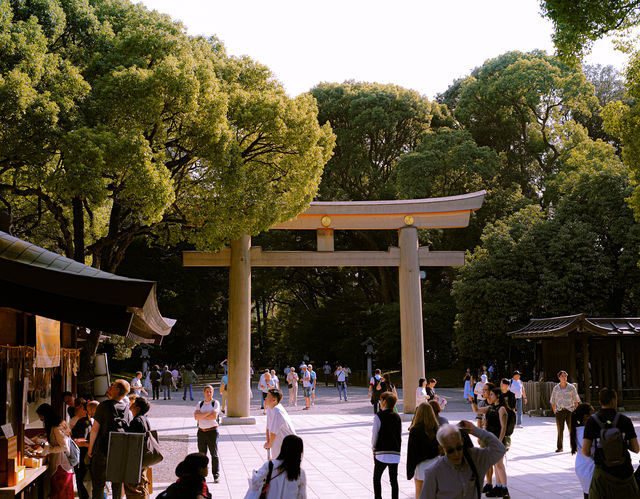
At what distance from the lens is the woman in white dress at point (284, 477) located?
5.22 meters

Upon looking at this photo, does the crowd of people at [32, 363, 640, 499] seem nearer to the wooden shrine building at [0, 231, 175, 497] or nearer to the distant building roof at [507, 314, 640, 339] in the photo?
the wooden shrine building at [0, 231, 175, 497]

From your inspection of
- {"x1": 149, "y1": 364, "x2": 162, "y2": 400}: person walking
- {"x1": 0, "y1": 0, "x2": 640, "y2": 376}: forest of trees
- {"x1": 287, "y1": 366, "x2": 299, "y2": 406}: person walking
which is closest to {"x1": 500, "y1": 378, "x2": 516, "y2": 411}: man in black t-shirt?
{"x1": 0, "y1": 0, "x2": 640, "y2": 376}: forest of trees

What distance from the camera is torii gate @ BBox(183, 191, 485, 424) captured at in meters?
20.2

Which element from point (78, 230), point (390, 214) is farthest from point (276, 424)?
point (390, 214)

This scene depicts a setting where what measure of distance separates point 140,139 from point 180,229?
386 cm

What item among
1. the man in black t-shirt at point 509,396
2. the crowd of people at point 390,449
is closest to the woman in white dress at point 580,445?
the crowd of people at point 390,449

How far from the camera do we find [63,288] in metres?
5.88

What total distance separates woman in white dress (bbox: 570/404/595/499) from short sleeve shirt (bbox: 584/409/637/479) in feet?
0.49

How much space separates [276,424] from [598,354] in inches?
702

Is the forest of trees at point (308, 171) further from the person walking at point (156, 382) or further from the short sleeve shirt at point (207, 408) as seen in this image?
the short sleeve shirt at point (207, 408)

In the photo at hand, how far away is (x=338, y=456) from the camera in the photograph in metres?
13.6

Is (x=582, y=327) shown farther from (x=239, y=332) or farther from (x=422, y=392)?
(x=239, y=332)

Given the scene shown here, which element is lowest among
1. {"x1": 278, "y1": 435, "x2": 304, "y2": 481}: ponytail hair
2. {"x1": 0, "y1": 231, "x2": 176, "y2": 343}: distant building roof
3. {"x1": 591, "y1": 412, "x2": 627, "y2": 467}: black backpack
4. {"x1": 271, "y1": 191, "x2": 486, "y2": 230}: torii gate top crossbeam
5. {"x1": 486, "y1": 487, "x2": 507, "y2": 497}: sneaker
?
{"x1": 486, "y1": 487, "x2": 507, "y2": 497}: sneaker

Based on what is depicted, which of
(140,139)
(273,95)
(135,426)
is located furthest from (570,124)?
(135,426)
